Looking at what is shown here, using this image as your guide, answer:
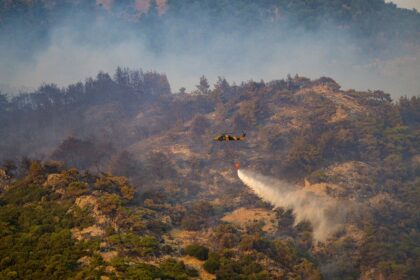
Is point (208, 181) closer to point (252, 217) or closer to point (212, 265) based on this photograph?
point (252, 217)

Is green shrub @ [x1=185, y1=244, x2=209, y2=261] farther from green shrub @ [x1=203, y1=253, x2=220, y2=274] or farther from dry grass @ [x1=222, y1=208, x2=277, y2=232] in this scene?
dry grass @ [x1=222, y1=208, x2=277, y2=232]

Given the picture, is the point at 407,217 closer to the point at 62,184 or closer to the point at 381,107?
the point at 381,107

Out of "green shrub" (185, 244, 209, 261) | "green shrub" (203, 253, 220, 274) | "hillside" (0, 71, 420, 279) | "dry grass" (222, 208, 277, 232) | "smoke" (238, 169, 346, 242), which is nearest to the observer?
"green shrub" (203, 253, 220, 274)

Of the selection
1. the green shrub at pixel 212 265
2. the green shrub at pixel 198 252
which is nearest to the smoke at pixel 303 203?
the green shrub at pixel 198 252

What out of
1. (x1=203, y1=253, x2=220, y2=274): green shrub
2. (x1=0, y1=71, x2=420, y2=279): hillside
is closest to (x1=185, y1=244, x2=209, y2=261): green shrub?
(x1=0, y1=71, x2=420, y2=279): hillside

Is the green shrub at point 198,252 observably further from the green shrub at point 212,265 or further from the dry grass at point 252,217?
the dry grass at point 252,217
